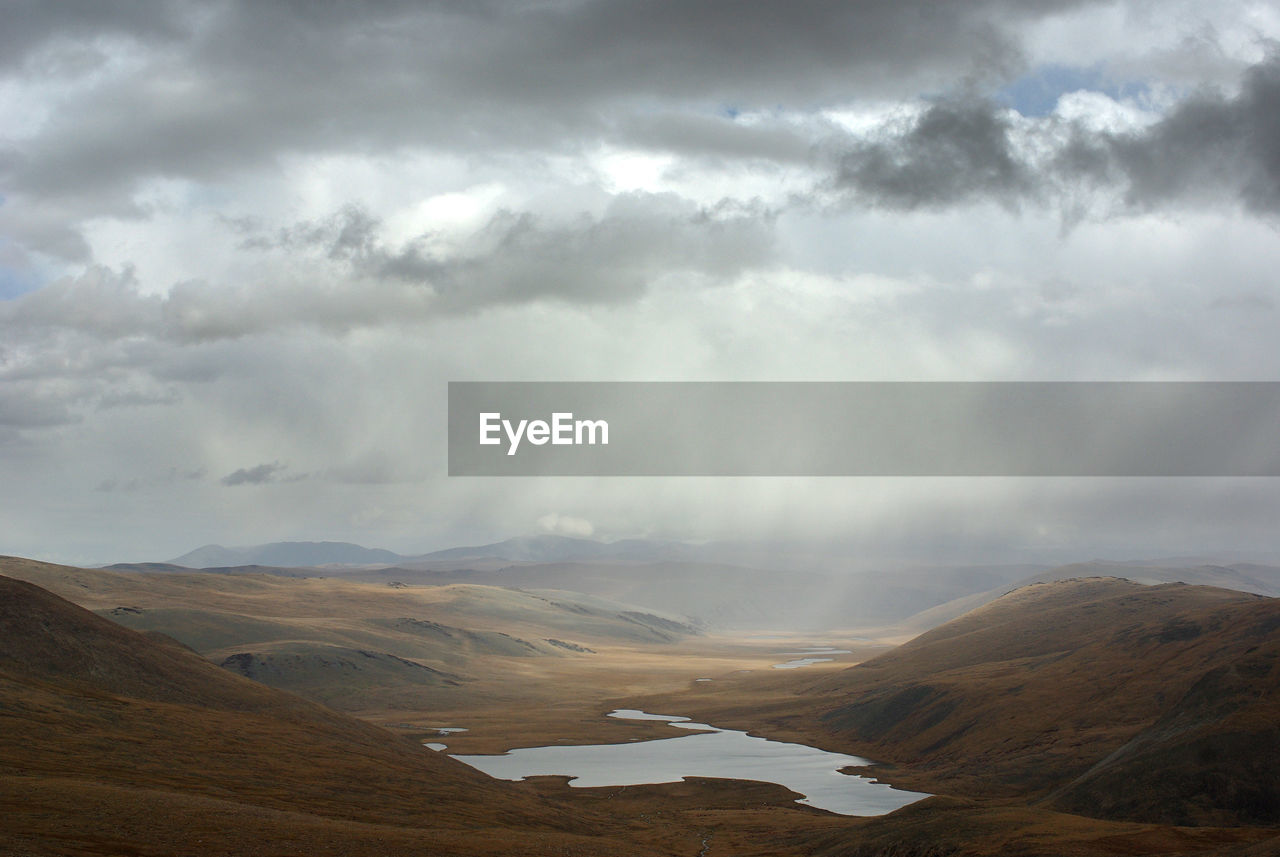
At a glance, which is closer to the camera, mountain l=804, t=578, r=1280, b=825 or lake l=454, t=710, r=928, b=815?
mountain l=804, t=578, r=1280, b=825

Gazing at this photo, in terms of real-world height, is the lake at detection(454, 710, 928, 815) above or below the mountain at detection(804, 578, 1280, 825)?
below

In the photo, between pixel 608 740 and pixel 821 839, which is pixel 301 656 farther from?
pixel 821 839

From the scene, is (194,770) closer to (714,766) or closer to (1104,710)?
(714,766)

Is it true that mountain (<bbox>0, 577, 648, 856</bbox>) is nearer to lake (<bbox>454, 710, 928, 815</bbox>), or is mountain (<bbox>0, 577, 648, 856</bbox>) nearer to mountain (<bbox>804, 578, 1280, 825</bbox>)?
lake (<bbox>454, 710, 928, 815</bbox>)

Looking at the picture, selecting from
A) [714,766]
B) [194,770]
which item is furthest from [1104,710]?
[194,770]

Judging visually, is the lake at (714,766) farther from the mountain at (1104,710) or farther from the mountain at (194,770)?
the mountain at (194,770)

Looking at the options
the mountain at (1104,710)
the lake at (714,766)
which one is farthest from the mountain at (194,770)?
the mountain at (1104,710)

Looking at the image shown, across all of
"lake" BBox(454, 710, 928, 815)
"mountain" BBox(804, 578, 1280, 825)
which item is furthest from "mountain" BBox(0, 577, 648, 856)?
"mountain" BBox(804, 578, 1280, 825)
